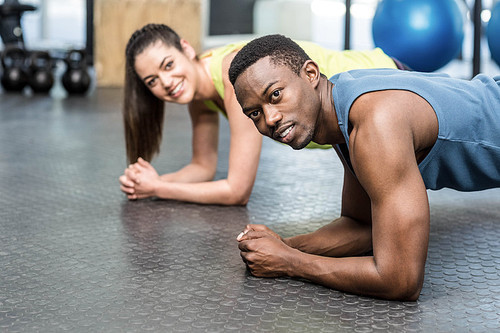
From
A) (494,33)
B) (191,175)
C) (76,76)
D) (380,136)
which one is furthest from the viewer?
(76,76)

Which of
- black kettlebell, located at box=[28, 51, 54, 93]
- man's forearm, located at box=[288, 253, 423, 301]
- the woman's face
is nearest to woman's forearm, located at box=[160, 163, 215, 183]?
the woman's face

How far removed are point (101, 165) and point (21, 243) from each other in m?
0.98

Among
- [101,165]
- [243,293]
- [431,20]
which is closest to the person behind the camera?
[243,293]

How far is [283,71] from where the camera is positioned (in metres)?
1.25

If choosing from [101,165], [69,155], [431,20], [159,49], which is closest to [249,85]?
[159,49]

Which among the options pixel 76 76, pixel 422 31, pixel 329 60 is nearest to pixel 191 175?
pixel 329 60

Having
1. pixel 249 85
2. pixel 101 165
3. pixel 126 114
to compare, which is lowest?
pixel 101 165

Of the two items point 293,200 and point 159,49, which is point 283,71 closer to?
point 159,49

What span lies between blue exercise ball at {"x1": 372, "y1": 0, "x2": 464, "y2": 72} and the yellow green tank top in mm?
1826

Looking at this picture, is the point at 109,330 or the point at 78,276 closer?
the point at 109,330

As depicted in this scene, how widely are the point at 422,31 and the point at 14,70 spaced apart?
305 centimetres

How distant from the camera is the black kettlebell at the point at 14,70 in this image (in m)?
5.04

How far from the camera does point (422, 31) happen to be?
150 inches

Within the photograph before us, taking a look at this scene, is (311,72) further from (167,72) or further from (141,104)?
(141,104)
